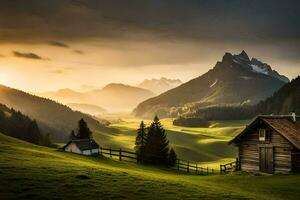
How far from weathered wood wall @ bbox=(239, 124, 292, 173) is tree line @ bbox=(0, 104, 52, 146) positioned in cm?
9044

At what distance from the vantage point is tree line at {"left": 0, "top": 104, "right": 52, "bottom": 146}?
141m

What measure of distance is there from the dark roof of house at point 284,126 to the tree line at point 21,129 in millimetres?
94302

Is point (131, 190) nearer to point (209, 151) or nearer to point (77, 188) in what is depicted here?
point (77, 188)

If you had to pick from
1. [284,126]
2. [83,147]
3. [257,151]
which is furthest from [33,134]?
[284,126]

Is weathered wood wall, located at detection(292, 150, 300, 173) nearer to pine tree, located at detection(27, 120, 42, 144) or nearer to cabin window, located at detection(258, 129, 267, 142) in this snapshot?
cabin window, located at detection(258, 129, 267, 142)

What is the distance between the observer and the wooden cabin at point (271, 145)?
50375 mm

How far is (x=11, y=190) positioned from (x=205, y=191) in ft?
47.9

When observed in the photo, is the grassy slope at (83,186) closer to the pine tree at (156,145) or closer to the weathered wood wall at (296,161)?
the weathered wood wall at (296,161)

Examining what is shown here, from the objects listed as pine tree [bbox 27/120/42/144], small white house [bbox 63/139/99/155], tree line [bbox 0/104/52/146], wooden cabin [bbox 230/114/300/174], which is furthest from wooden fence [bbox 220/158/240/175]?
pine tree [bbox 27/120/42/144]

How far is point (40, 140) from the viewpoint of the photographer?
14100 cm

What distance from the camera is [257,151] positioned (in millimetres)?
55156

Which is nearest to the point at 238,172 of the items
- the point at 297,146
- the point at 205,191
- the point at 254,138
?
the point at 254,138

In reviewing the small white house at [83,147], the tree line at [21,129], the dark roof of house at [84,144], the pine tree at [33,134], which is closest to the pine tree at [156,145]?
the small white house at [83,147]

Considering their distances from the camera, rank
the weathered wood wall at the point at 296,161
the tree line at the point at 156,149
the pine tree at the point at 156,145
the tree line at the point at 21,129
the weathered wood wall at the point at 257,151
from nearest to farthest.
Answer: the weathered wood wall at the point at 296,161
the weathered wood wall at the point at 257,151
the tree line at the point at 156,149
the pine tree at the point at 156,145
the tree line at the point at 21,129
